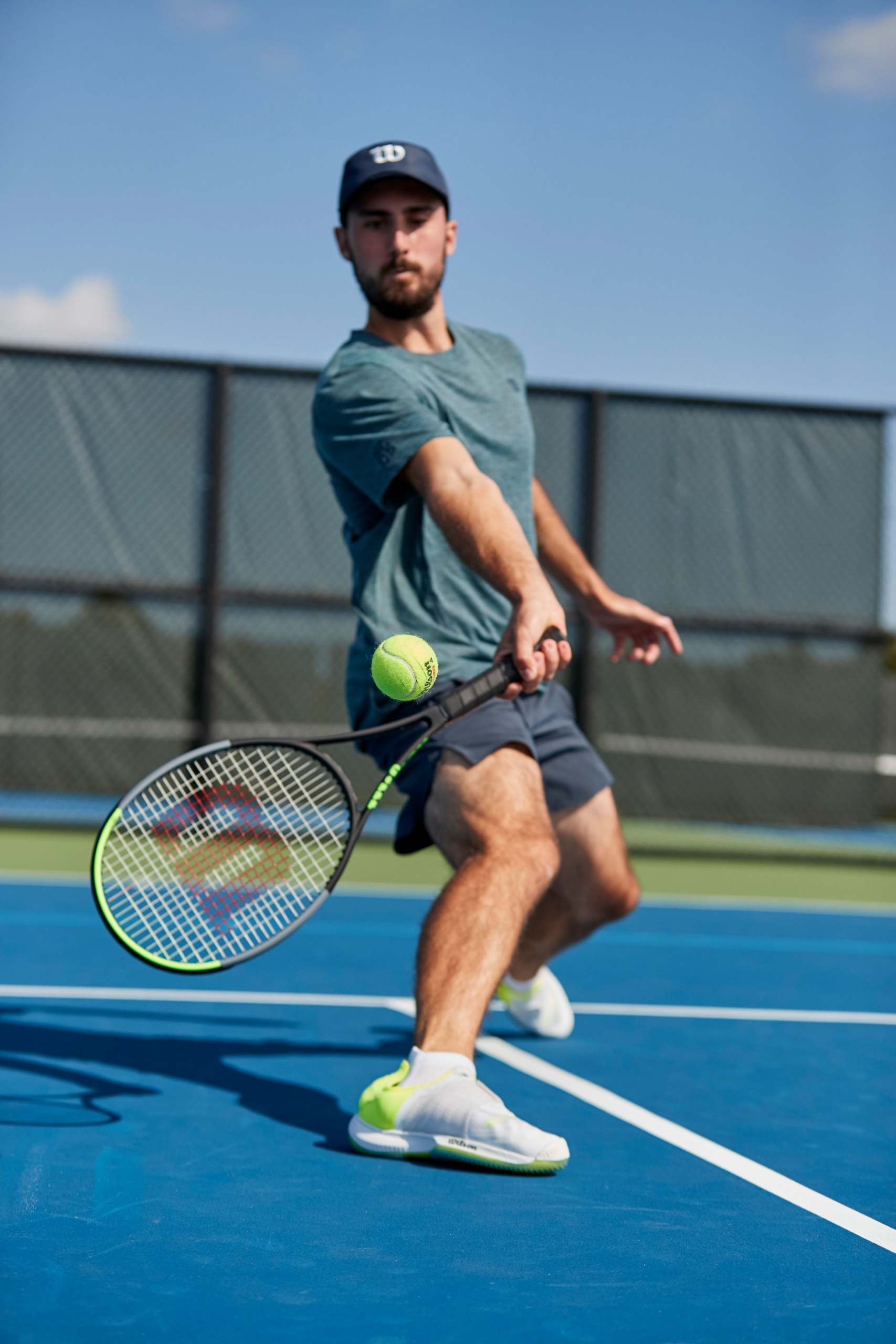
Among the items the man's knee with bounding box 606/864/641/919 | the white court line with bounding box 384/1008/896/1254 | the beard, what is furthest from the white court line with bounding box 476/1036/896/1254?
the beard

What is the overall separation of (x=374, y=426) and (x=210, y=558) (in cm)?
500

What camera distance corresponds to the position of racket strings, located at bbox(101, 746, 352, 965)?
2.61m

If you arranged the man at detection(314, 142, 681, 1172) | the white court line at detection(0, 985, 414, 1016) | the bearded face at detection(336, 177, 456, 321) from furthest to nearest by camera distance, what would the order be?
the white court line at detection(0, 985, 414, 1016) < the bearded face at detection(336, 177, 456, 321) < the man at detection(314, 142, 681, 1172)

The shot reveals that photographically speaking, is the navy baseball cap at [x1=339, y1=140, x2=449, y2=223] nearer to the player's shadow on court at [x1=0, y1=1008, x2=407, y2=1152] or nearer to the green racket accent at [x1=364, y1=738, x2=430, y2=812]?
the green racket accent at [x1=364, y1=738, x2=430, y2=812]

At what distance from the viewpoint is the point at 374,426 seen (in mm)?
2900

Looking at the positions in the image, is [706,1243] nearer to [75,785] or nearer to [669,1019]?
[669,1019]

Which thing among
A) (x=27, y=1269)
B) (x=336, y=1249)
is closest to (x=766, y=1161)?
(x=336, y=1249)

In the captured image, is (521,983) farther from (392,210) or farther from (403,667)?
(392,210)

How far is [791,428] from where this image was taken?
8352 millimetres

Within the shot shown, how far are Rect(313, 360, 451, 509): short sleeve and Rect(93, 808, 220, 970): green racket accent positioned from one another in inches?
33.8

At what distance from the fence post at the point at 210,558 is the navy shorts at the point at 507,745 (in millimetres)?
A: 4653

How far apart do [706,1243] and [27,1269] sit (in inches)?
34.7

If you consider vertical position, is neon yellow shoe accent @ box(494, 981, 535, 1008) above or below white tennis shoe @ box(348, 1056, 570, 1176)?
below

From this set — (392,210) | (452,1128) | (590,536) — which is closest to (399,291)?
(392,210)
